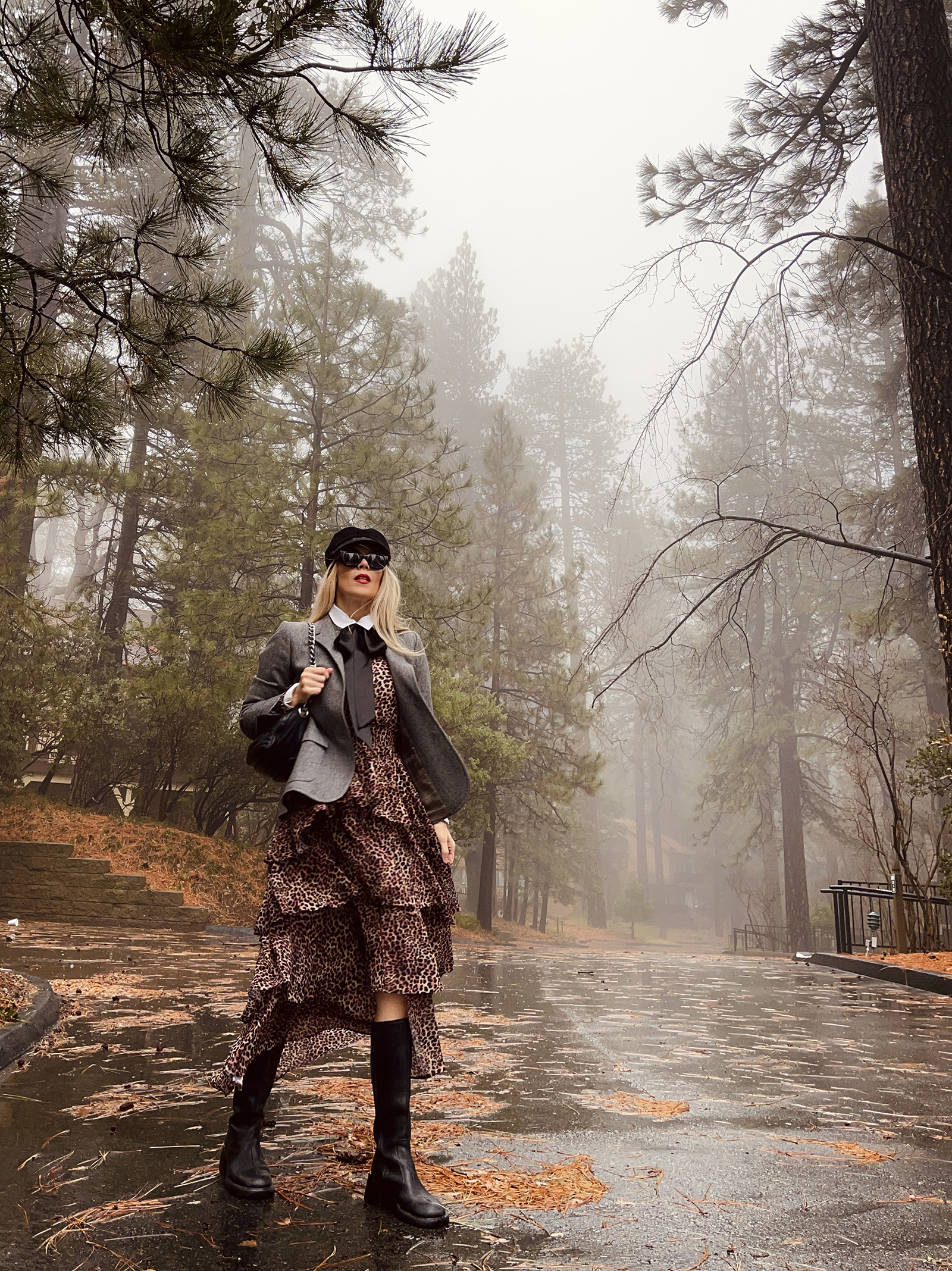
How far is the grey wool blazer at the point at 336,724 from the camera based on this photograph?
10.2 ft

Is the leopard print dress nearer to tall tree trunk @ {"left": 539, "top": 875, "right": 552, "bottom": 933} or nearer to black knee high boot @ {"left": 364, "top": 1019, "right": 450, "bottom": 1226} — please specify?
black knee high boot @ {"left": 364, "top": 1019, "right": 450, "bottom": 1226}

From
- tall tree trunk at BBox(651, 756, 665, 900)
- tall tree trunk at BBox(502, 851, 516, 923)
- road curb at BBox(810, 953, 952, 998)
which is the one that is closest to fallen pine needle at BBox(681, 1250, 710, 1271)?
road curb at BBox(810, 953, 952, 998)

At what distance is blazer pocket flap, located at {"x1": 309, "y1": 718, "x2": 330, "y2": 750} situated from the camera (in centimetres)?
317

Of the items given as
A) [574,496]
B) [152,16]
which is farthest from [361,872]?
[574,496]

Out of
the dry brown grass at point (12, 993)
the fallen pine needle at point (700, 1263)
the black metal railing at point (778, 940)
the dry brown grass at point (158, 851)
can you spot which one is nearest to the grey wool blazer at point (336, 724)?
the fallen pine needle at point (700, 1263)

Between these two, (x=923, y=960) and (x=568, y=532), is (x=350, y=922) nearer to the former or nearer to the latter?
(x=923, y=960)

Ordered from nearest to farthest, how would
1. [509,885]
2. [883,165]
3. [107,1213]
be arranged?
[107,1213]
[883,165]
[509,885]

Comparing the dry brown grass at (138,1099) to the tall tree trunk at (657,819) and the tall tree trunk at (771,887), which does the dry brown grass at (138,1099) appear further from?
the tall tree trunk at (657,819)

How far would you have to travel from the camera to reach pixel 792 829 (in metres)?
28.5

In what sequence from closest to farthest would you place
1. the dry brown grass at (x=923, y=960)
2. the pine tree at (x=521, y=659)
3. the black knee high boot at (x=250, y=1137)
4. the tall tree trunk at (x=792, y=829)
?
the black knee high boot at (x=250, y=1137), the dry brown grass at (x=923, y=960), the pine tree at (x=521, y=659), the tall tree trunk at (x=792, y=829)

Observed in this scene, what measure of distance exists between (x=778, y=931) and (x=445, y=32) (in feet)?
123

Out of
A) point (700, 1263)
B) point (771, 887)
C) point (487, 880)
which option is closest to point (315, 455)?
point (487, 880)

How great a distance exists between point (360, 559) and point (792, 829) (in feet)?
89.8

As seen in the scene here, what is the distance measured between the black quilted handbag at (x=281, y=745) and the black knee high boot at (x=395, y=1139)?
0.86 meters
